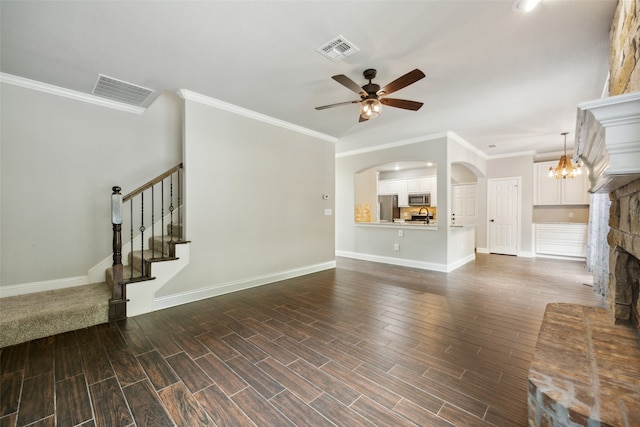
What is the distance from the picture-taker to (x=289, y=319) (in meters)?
2.97

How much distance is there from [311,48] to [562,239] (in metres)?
7.52

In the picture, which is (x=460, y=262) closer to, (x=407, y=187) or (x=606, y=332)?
(x=407, y=187)

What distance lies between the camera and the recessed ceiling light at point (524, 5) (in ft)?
6.30

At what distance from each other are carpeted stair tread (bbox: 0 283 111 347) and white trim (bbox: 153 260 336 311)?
571 millimetres

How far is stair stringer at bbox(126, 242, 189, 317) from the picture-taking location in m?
3.05

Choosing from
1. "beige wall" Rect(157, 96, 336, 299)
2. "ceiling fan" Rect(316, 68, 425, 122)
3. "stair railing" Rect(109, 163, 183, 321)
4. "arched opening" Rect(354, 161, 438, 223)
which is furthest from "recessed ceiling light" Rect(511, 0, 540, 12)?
"arched opening" Rect(354, 161, 438, 223)

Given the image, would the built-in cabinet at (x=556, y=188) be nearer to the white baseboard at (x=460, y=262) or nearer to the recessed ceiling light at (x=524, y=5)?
the white baseboard at (x=460, y=262)

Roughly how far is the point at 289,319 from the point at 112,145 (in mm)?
3467

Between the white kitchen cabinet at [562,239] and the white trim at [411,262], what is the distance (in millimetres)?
1860

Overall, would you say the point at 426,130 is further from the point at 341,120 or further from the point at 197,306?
the point at 197,306

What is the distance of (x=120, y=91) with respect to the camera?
135 inches

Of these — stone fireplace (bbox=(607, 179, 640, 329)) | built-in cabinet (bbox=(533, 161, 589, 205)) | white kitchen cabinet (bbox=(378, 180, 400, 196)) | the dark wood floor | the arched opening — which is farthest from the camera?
white kitchen cabinet (bbox=(378, 180, 400, 196))

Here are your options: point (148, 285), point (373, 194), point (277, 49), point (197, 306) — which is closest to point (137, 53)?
point (277, 49)

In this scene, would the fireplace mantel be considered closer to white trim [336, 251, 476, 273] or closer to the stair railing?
the stair railing
